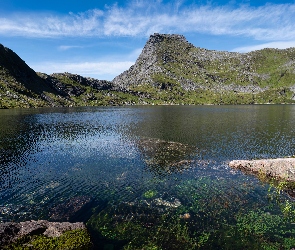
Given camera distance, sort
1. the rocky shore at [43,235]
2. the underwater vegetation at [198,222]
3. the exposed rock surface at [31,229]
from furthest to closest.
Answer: the underwater vegetation at [198,222], the exposed rock surface at [31,229], the rocky shore at [43,235]

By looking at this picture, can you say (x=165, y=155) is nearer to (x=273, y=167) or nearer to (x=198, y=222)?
(x=273, y=167)

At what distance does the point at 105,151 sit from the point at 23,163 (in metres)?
17.6

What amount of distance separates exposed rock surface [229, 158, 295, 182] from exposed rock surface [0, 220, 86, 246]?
31730 millimetres

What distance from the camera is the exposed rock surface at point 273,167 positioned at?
36031 mm

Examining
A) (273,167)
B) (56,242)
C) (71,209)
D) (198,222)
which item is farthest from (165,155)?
(56,242)

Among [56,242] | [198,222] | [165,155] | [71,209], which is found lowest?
[198,222]

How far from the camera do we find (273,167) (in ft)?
124

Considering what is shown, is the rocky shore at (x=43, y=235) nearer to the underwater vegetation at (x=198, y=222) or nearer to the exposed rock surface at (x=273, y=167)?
the underwater vegetation at (x=198, y=222)

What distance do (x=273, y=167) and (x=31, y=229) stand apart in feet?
122

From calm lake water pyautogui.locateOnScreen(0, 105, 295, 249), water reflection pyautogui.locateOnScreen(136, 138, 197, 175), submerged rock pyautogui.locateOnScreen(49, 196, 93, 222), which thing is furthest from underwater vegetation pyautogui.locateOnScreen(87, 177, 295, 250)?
water reflection pyautogui.locateOnScreen(136, 138, 197, 175)

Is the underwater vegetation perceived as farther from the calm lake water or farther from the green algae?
the green algae

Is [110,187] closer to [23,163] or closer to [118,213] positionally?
[118,213]

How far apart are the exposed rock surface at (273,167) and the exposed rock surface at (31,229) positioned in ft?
104

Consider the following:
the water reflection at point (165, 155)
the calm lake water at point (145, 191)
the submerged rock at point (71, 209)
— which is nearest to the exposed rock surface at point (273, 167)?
the calm lake water at point (145, 191)
